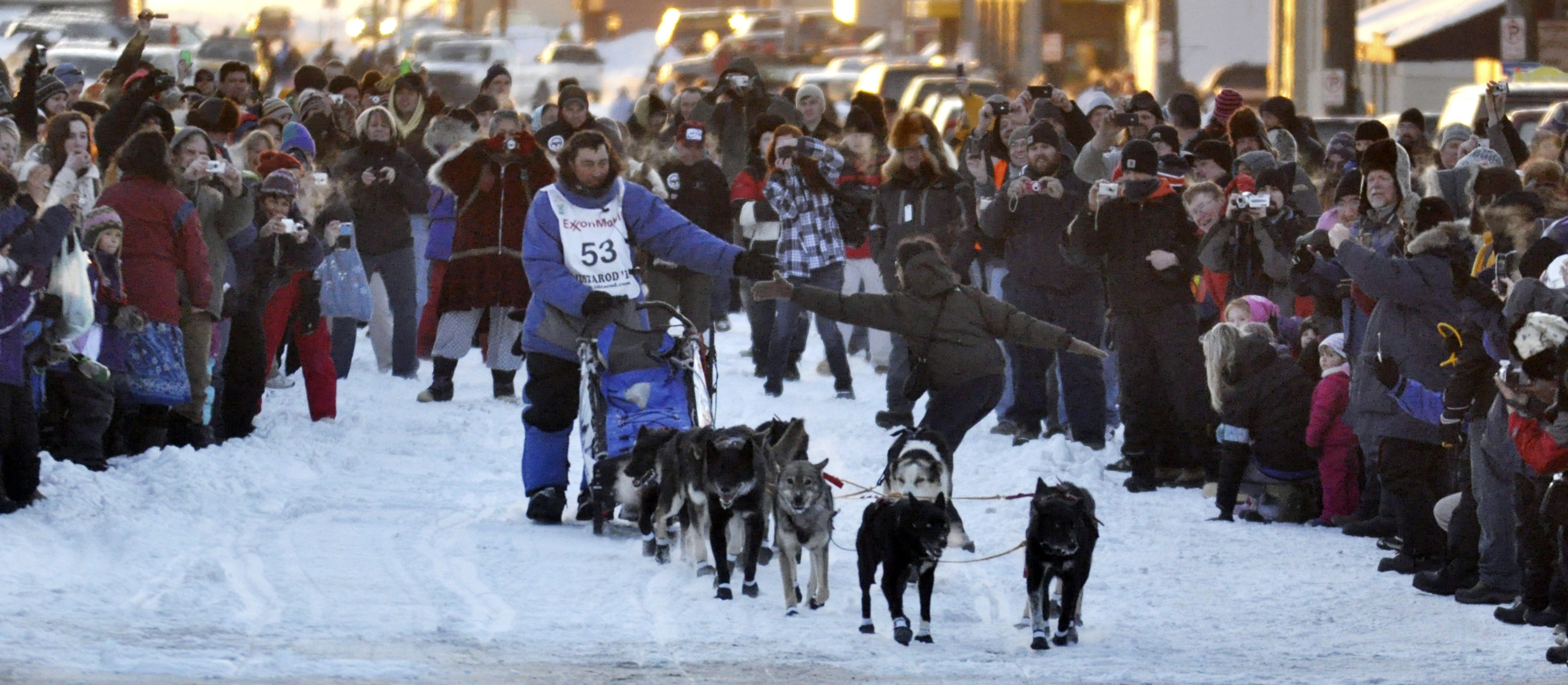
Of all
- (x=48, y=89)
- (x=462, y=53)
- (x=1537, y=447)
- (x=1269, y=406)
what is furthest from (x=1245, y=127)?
(x=462, y=53)

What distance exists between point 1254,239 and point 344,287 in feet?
18.5

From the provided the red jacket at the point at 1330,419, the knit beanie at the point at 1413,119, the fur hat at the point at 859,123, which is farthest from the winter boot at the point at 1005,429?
the red jacket at the point at 1330,419

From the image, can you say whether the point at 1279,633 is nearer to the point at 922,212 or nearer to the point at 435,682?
the point at 435,682

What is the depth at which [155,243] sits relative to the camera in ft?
38.7

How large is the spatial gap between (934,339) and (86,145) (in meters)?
4.51

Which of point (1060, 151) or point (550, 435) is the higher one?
point (1060, 151)

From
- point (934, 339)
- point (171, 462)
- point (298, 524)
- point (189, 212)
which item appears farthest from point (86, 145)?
point (934, 339)

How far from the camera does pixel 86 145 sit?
12.1 meters

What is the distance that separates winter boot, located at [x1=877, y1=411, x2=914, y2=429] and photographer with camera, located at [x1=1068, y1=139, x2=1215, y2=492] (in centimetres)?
199

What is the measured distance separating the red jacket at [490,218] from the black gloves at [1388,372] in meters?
5.72

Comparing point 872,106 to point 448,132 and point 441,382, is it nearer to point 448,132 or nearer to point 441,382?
point 448,132

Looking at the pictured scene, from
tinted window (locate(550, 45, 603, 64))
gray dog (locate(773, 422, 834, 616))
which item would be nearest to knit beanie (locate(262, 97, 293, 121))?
gray dog (locate(773, 422, 834, 616))

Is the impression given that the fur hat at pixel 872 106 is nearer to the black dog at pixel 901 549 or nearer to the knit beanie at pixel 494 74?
the knit beanie at pixel 494 74

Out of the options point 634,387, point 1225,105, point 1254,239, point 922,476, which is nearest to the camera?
point 922,476
